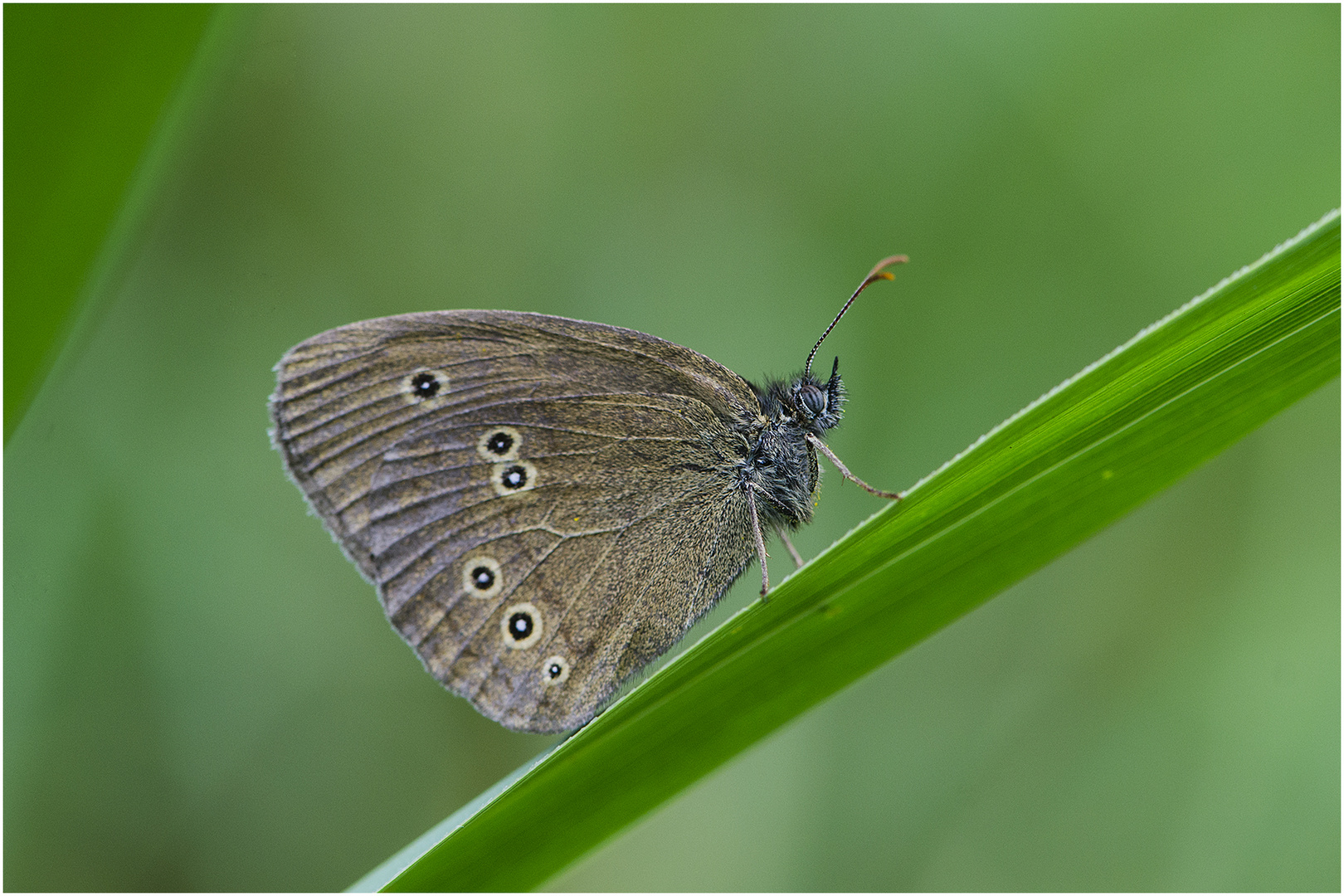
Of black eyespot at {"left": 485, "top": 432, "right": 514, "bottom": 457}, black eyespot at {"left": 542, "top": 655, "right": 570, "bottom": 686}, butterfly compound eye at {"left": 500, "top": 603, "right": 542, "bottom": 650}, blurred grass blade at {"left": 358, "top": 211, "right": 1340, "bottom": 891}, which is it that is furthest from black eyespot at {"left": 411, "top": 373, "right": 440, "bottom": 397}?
blurred grass blade at {"left": 358, "top": 211, "right": 1340, "bottom": 891}

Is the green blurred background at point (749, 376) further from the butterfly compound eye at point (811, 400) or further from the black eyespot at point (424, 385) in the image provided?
the black eyespot at point (424, 385)

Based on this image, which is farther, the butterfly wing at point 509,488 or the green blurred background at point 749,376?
the green blurred background at point 749,376

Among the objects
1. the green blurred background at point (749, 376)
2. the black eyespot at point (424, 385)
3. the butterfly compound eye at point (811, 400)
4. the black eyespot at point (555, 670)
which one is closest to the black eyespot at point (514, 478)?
the black eyespot at point (424, 385)

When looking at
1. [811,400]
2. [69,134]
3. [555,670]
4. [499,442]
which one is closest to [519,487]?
[499,442]

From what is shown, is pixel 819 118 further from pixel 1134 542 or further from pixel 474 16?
pixel 1134 542

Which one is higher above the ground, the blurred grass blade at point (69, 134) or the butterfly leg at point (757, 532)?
the blurred grass blade at point (69, 134)

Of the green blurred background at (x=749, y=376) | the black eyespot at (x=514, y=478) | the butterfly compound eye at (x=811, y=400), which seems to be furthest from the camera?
the green blurred background at (x=749, y=376)

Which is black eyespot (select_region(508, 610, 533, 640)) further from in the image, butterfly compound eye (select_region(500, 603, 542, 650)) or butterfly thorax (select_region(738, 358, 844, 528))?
butterfly thorax (select_region(738, 358, 844, 528))
